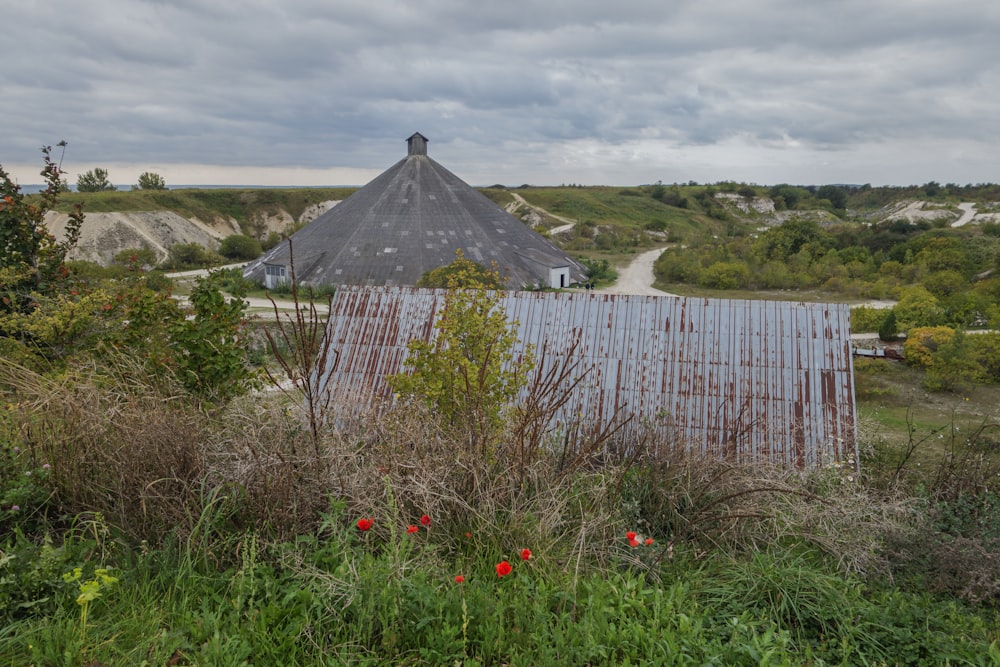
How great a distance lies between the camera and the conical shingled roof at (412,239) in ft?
111

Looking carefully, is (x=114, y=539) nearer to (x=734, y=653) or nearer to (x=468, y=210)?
(x=734, y=653)

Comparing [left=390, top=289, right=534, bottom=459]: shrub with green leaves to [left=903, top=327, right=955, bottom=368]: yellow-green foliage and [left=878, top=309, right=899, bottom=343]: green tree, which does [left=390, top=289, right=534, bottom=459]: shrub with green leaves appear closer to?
[left=903, top=327, right=955, bottom=368]: yellow-green foliage

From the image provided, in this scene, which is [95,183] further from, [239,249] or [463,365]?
[463,365]

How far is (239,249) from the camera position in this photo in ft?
160

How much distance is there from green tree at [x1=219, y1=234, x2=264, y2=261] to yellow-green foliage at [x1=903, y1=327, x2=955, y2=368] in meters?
44.6

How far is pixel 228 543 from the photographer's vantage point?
11.8 feet

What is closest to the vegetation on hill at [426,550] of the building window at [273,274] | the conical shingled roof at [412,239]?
the conical shingled roof at [412,239]

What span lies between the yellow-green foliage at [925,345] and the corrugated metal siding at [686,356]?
11.7 meters

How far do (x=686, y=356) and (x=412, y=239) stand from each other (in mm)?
27560

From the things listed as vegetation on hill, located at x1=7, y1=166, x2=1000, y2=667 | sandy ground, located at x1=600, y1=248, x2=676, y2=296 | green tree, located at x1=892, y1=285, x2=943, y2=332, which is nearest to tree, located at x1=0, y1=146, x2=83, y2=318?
vegetation on hill, located at x1=7, y1=166, x2=1000, y2=667

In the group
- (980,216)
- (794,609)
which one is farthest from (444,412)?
(980,216)

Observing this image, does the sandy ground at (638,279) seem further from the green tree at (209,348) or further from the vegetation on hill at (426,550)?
the vegetation on hill at (426,550)

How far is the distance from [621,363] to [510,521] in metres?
6.32

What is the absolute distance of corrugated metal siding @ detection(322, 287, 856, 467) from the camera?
882 cm
